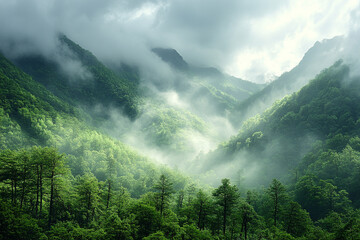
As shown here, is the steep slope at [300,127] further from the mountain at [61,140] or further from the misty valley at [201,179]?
the mountain at [61,140]

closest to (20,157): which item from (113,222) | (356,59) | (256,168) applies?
(113,222)

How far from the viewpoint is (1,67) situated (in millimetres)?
181250

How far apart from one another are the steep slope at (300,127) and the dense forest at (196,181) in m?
0.60

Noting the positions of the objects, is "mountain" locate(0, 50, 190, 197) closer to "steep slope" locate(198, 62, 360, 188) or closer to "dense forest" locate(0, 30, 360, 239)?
"dense forest" locate(0, 30, 360, 239)

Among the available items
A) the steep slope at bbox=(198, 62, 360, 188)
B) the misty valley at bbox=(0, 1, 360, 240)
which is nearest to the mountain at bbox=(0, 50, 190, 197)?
the misty valley at bbox=(0, 1, 360, 240)

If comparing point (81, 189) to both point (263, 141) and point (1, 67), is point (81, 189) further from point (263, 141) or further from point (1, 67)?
point (1, 67)

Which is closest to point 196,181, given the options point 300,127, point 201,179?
point 201,179

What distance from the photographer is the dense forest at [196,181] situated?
37.8 metres

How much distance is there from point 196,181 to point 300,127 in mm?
72882

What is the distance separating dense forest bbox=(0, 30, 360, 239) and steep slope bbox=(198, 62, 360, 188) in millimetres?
602

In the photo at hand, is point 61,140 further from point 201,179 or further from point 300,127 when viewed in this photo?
point 300,127

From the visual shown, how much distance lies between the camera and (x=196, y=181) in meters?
134

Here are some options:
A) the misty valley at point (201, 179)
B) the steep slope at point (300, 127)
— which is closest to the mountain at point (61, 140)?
the misty valley at point (201, 179)

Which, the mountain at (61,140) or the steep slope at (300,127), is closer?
the mountain at (61,140)
